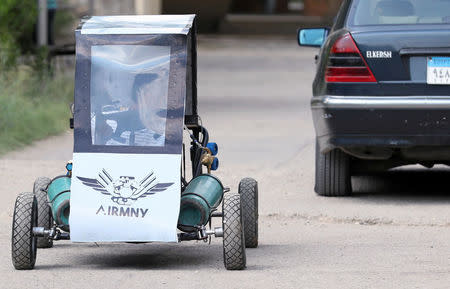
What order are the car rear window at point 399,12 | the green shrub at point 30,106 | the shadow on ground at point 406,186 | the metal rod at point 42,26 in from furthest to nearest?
the metal rod at point 42,26 → the green shrub at point 30,106 → the shadow on ground at point 406,186 → the car rear window at point 399,12

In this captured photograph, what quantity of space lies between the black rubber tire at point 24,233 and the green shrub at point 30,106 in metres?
5.43

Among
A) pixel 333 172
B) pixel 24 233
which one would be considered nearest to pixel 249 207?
pixel 24 233

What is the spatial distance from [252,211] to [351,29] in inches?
85.5

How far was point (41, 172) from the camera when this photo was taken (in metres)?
10.9

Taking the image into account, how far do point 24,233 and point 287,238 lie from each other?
2.04 m

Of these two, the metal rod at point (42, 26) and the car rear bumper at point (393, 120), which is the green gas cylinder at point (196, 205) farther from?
the metal rod at point (42, 26)

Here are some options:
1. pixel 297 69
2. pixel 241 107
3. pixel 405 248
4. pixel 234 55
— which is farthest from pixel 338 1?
pixel 405 248

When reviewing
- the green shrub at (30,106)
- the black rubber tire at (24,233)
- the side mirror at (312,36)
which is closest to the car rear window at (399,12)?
the side mirror at (312,36)

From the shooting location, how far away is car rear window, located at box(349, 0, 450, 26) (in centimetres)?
925

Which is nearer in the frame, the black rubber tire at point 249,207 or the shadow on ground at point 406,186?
the black rubber tire at point 249,207

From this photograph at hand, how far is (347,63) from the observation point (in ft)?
29.7

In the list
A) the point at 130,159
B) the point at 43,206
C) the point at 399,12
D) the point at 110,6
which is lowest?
the point at 110,6

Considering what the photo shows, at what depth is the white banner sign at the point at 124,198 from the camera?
680 cm

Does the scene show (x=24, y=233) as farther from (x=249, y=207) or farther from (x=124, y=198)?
(x=249, y=207)
